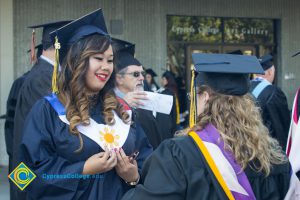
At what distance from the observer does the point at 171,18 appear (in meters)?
12.1

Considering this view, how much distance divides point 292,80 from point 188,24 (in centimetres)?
302

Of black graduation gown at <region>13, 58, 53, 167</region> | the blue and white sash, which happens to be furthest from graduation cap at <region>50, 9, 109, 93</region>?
black graduation gown at <region>13, 58, 53, 167</region>

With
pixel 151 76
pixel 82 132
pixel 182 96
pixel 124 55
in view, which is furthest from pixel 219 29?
pixel 82 132

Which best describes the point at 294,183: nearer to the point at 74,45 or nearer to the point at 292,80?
the point at 74,45

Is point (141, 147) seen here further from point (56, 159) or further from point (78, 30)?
point (78, 30)

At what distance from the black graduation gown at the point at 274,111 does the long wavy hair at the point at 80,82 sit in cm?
404

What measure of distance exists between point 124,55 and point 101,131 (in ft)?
7.65

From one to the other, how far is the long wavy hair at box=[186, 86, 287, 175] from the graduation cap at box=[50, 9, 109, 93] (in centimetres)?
102

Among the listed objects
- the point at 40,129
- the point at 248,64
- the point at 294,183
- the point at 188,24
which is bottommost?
the point at 294,183

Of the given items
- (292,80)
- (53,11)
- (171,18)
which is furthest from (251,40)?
(53,11)

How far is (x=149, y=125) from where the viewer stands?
5121mm

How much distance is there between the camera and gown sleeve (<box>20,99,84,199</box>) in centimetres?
304

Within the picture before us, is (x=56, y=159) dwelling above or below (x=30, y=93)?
below

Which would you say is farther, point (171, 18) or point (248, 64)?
point (171, 18)
